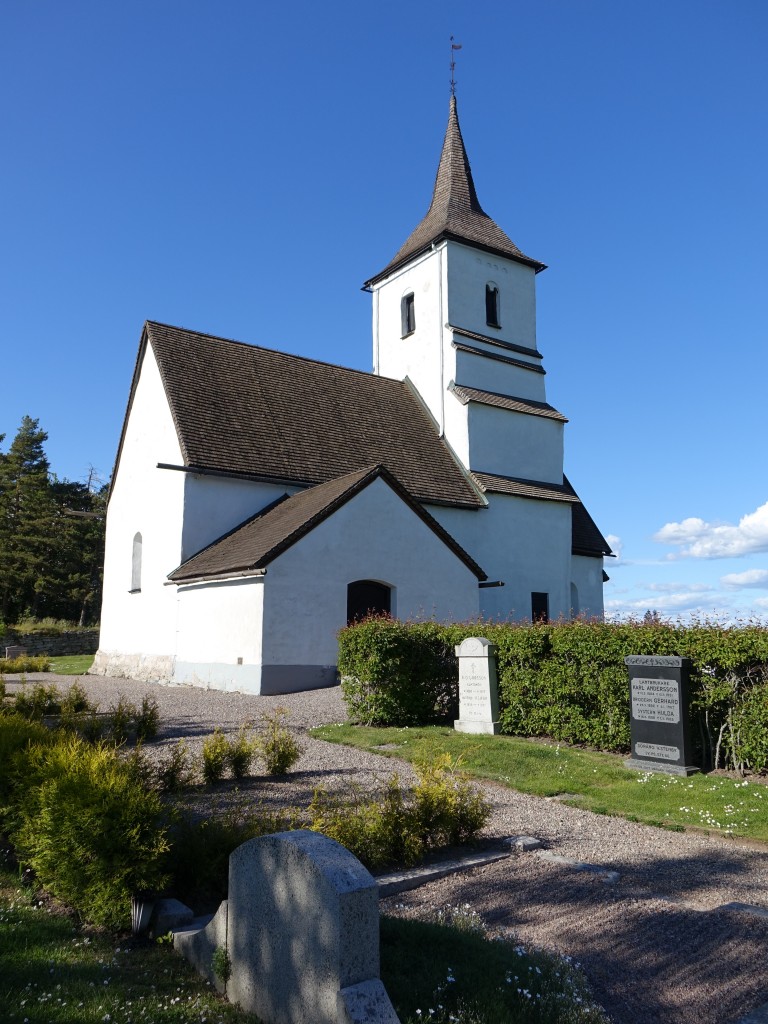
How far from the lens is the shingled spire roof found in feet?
99.7

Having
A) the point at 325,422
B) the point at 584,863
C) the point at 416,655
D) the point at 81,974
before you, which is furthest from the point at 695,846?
the point at 325,422

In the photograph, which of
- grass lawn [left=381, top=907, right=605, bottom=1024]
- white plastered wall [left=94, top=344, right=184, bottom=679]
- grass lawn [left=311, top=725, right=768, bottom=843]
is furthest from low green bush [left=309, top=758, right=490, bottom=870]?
white plastered wall [left=94, top=344, right=184, bottom=679]

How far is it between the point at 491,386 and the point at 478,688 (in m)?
18.6

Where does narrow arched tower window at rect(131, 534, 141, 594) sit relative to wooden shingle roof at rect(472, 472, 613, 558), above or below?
below

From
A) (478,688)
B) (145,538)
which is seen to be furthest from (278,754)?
(145,538)

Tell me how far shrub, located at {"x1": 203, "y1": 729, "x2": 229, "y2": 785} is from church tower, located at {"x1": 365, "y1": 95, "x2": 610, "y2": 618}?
16587 mm

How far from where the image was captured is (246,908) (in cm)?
391

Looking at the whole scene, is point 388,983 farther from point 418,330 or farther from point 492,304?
point 492,304

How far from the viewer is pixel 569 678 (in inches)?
450

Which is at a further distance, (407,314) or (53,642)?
(53,642)

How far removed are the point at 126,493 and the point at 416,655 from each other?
15.3 meters

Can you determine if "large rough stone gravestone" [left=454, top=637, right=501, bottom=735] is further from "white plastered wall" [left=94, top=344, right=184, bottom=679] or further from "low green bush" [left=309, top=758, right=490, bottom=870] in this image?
"white plastered wall" [left=94, top=344, right=184, bottom=679]

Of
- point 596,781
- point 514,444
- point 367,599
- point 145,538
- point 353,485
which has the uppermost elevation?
point 514,444

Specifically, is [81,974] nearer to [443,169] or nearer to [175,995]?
[175,995]
